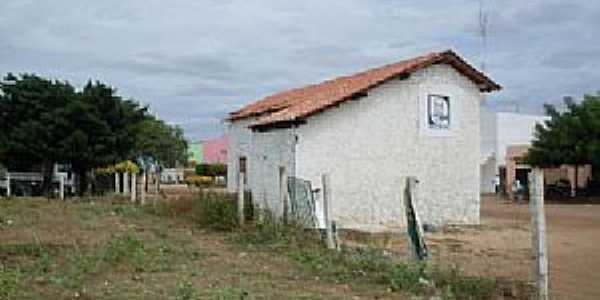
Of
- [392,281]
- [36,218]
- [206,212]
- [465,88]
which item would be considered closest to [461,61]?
[465,88]

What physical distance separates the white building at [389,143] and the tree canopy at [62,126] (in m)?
15.2

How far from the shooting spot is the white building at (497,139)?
63.9 m

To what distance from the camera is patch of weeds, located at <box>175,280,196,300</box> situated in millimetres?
9087

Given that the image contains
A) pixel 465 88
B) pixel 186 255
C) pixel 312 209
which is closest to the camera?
pixel 186 255

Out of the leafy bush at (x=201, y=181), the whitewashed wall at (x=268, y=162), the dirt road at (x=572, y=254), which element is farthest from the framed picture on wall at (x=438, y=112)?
the leafy bush at (x=201, y=181)

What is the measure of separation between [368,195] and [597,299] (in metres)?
13.9

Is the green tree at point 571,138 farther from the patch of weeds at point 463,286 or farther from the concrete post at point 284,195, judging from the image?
the patch of weeds at point 463,286

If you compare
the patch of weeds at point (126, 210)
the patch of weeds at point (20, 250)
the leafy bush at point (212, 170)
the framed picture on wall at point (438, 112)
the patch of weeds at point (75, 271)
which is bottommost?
the patch of weeds at point (75, 271)

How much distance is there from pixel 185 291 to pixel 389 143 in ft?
52.8

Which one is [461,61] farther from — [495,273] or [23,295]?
[23,295]

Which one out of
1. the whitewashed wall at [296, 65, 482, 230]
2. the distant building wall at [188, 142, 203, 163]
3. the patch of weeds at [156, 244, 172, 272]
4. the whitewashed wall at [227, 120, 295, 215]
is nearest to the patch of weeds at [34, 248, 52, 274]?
the patch of weeds at [156, 244, 172, 272]

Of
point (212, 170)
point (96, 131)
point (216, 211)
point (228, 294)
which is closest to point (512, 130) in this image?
point (212, 170)

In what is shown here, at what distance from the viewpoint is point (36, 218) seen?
74.4 ft

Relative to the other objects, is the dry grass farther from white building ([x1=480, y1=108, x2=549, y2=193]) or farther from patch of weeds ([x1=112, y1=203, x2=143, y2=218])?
white building ([x1=480, y1=108, x2=549, y2=193])
